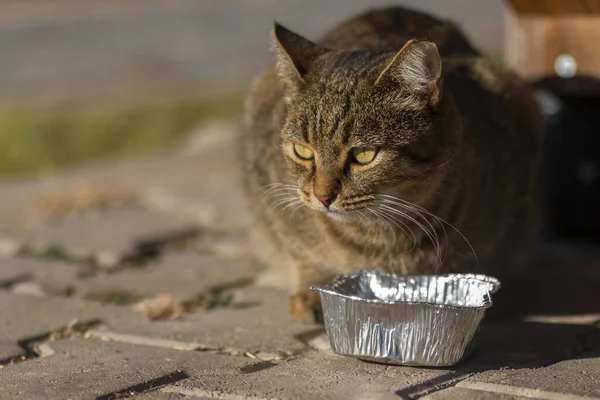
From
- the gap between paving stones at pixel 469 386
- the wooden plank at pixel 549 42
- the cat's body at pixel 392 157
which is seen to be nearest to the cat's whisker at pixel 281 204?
the cat's body at pixel 392 157

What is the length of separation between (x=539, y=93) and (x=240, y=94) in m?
3.85

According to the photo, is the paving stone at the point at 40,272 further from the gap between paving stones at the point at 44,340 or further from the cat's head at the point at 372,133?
the cat's head at the point at 372,133

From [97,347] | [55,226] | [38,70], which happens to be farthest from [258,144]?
[38,70]

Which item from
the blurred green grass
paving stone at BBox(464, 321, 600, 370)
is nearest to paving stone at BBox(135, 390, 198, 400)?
paving stone at BBox(464, 321, 600, 370)

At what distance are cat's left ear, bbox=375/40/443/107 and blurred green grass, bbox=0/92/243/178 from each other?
410 centimetres

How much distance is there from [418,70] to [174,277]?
4.92 feet

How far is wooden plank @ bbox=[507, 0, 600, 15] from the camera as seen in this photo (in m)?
4.17

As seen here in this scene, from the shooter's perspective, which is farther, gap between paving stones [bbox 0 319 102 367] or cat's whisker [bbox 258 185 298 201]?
cat's whisker [bbox 258 185 298 201]

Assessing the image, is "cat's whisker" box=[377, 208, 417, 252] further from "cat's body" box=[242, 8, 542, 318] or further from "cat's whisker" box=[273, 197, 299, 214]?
"cat's whisker" box=[273, 197, 299, 214]

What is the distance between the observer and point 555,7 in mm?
4285

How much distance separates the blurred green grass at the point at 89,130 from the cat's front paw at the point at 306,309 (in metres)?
3.69

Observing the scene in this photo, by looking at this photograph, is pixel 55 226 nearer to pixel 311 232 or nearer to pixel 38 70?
pixel 311 232

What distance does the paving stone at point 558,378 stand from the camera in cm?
238

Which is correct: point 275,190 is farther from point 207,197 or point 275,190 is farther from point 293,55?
point 207,197
